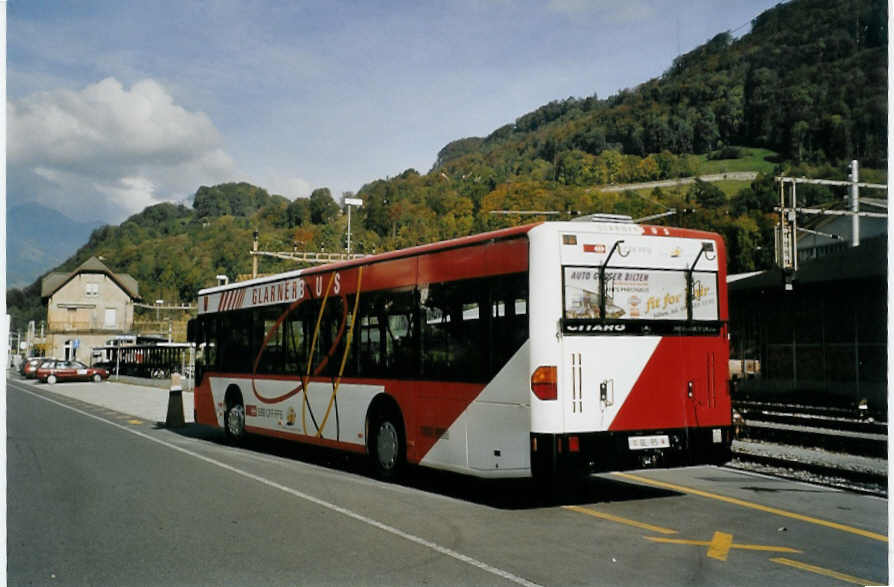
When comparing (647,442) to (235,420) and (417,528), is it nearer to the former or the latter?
(417,528)

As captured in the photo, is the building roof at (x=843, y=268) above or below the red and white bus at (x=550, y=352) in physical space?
above

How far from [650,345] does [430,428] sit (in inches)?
111

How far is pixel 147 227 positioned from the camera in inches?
1104

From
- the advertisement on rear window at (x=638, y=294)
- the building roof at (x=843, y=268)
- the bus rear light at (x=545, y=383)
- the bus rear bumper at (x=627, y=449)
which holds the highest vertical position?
the building roof at (x=843, y=268)

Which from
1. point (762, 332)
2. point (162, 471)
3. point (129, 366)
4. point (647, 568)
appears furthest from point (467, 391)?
point (129, 366)

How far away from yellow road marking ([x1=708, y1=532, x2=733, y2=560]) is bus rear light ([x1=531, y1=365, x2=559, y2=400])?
1987 mm

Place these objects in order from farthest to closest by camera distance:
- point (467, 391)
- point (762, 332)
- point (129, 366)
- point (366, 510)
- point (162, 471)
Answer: point (129, 366) → point (762, 332) → point (162, 471) → point (467, 391) → point (366, 510)

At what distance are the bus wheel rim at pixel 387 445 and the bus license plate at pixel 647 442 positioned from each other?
3.36 m

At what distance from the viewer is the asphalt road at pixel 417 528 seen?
638 centimetres

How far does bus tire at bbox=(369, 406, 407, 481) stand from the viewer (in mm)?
11047

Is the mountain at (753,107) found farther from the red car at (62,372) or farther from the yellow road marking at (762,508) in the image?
the red car at (62,372)

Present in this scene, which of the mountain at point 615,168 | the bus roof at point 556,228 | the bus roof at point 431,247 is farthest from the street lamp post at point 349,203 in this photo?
the bus roof at point 556,228

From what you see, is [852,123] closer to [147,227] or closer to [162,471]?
[162,471]

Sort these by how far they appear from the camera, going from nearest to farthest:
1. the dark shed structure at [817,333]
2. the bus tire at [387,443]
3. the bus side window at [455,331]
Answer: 1. the bus side window at [455,331]
2. the bus tire at [387,443]
3. the dark shed structure at [817,333]
